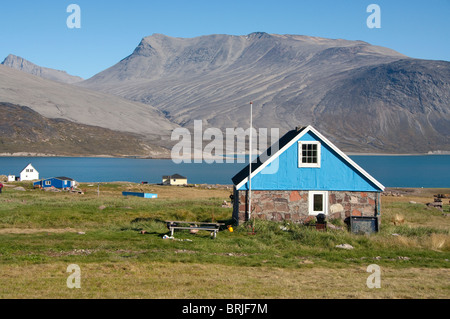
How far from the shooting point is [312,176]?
26.5m

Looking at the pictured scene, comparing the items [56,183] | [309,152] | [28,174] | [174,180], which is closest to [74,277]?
[309,152]

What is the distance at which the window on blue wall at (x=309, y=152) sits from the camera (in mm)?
26578

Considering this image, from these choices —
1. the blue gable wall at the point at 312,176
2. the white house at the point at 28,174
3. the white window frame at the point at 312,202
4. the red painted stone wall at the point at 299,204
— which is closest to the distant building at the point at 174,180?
the white house at the point at 28,174

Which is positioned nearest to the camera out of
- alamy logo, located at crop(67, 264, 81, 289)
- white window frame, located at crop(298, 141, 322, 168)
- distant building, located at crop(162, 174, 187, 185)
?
alamy logo, located at crop(67, 264, 81, 289)

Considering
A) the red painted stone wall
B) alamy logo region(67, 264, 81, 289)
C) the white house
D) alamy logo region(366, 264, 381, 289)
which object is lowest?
alamy logo region(366, 264, 381, 289)

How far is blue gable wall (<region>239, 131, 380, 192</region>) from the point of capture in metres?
26.2

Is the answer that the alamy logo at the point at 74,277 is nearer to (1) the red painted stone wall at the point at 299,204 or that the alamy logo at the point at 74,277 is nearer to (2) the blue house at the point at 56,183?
(1) the red painted stone wall at the point at 299,204

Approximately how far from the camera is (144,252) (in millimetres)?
18844

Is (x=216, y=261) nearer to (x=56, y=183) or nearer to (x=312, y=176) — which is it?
(x=312, y=176)

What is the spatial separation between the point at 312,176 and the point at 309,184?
1.47 feet

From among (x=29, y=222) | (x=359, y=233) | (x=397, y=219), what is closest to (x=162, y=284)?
(x=359, y=233)

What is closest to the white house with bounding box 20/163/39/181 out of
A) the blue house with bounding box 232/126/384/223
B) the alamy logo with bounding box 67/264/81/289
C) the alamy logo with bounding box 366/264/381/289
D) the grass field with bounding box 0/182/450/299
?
the grass field with bounding box 0/182/450/299

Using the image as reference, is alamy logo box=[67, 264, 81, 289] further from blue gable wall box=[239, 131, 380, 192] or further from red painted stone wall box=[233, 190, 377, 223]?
blue gable wall box=[239, 131, 380, 192]
